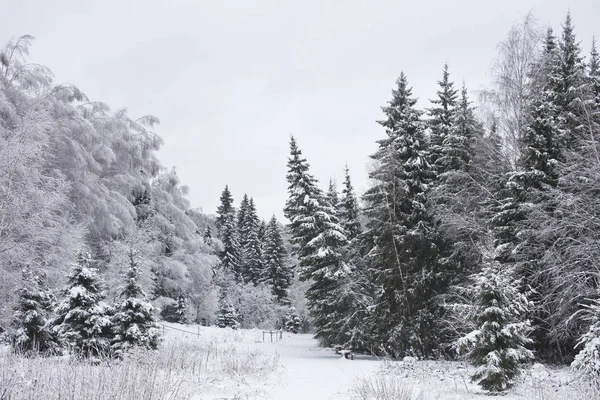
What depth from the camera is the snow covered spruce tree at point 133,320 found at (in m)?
13.8

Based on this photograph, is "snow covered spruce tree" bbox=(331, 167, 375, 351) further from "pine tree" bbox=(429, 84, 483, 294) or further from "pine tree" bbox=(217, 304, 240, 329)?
"pine tree" bbox=(217, 304, 240, 329)

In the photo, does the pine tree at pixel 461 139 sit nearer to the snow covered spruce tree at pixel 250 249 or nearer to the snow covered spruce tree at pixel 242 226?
the snow covered spruce tree at pixel 250 249

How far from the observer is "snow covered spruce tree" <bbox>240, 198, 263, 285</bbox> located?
54531mm

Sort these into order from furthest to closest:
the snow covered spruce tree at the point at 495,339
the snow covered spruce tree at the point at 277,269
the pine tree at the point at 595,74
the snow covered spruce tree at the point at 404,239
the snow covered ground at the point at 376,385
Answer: the snow covered spruce tree at the point at 277,269
the snow covered spruce tree at the point at 404,239
the pine tree at the point at 595,74
the snow covered spruce tree at the point at 495,339
the snow covered ground at the point at 376,385

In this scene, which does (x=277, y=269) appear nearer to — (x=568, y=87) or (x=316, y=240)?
(x=316, y=240)

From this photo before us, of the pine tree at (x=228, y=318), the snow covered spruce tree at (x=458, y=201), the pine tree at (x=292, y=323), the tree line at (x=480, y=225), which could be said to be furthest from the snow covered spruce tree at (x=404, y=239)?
the pine tree at (x=292, y=323)

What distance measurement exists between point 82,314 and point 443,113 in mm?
17517

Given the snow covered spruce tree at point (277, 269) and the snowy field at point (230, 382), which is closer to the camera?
the snowy field at point (230, 382)

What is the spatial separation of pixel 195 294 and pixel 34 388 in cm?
2804

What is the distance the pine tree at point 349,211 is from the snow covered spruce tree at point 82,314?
15.4 m

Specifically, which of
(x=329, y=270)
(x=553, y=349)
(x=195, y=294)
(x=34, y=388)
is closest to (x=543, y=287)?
(x=553, y=349)

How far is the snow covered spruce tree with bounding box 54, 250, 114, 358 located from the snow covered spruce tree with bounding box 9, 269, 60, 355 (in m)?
0.73

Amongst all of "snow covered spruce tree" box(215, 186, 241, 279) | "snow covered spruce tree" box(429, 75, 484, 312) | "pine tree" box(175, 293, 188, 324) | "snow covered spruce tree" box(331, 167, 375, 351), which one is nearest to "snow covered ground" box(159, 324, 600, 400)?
"snow covered spruce tree" box(429, 75, 484, 312)

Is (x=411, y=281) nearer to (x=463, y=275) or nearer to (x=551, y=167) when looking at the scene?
(x=463, y=275)
